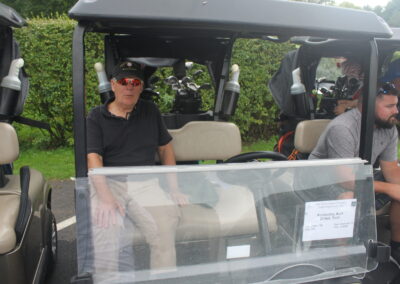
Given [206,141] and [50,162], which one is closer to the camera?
[206,141]

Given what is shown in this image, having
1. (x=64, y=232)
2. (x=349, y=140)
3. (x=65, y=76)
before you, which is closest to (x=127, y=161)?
(x=349, y=140)

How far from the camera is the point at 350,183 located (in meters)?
1.58

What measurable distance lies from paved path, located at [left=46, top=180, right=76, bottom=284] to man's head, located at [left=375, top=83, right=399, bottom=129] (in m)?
2.30

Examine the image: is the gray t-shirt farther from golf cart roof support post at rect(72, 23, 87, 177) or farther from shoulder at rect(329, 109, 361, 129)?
golf cart roof support post at rect(72, 23, 87, 177)

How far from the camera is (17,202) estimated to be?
1973 millimetres

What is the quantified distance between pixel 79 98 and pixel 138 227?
1.73 ft

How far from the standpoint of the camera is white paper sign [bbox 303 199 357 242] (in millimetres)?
1530

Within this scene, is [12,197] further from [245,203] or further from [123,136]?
[245,203]

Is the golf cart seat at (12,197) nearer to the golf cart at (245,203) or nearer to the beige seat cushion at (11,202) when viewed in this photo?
the beige seat cushion at (11,202)

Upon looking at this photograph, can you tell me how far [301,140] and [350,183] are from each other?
3.38 feet

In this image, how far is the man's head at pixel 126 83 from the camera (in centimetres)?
222

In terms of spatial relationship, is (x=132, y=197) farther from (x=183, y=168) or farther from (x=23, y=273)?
(x=23, y=273)

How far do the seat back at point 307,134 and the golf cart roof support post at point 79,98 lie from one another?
5.42ft

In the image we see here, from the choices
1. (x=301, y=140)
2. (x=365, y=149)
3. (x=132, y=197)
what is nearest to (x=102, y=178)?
(x=132, y=197)
